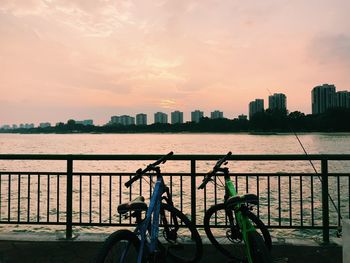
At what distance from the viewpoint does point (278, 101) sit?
406 cm

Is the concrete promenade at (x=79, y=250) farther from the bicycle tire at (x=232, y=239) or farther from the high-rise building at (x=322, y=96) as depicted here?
the high-rise building at (x=322, y=96)

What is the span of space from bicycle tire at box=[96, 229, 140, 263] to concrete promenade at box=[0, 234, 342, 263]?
176 centimetres

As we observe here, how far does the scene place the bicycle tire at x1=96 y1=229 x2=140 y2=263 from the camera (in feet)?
10.4

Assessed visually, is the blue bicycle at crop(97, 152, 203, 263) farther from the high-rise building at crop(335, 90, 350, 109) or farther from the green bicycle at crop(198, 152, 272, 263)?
the high-rise building at crop(335, 90, 350, 109)

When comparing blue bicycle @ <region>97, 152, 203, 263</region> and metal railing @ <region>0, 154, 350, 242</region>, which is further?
metal railing @ <region>0, 154, 350, 242</region>

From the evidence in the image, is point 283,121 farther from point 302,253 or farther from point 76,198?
point 76,198

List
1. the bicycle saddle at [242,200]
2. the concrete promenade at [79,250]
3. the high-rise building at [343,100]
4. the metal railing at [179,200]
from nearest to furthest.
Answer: the bicycle saddle at [242,200], the concrete promenade at [79,250], the high-rise building at [343,100], the metal railing at [179,200]

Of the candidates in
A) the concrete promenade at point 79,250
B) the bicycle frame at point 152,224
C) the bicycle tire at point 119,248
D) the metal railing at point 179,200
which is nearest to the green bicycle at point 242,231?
the concrete promenade at point 79,250

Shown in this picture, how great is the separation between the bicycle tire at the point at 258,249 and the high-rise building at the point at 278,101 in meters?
1.32

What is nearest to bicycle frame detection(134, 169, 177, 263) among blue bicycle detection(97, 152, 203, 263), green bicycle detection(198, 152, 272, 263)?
blue bicycle detection(97, 152, 203, 263)

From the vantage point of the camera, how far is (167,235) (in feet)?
15.6

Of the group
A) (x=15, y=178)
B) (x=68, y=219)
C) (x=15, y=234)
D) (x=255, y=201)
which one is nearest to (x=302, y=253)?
(x=255, y=201)

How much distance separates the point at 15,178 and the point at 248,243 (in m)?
31.0

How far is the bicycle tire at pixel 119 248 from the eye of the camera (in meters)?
3.17
